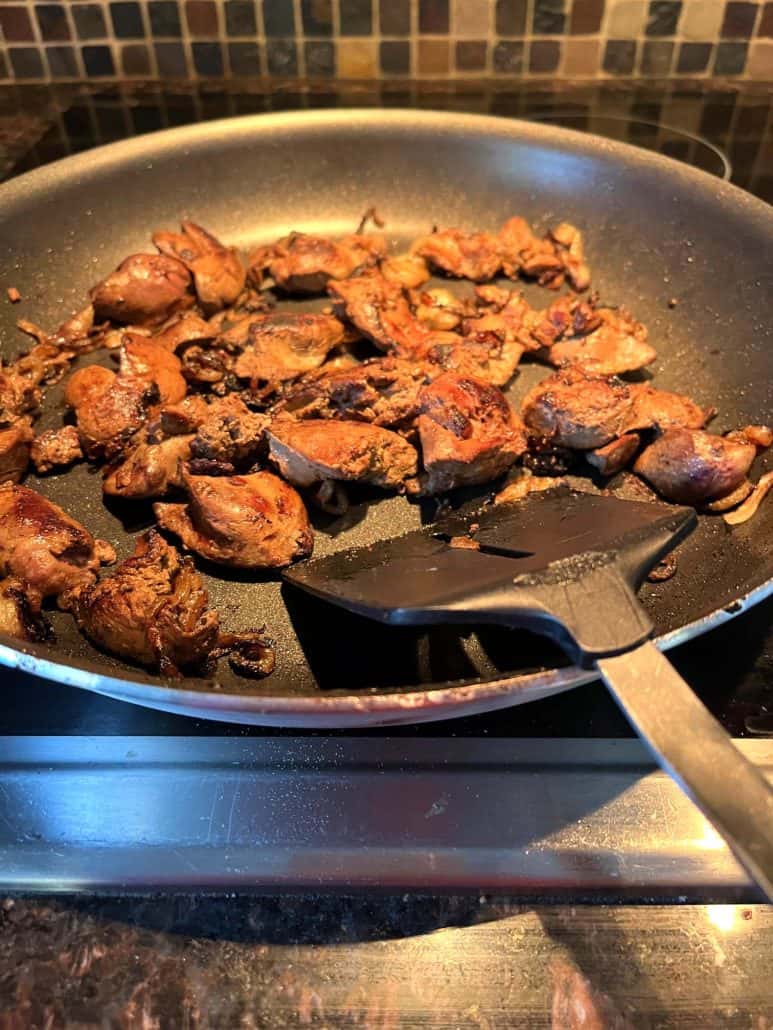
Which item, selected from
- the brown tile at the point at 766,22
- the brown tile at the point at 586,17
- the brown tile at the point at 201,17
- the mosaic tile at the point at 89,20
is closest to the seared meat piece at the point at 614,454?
the brown tile at the point at 586,17

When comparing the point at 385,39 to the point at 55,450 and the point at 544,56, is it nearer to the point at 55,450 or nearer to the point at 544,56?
the point at 544,56

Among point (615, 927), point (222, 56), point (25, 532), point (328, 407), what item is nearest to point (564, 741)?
point (615, 927)

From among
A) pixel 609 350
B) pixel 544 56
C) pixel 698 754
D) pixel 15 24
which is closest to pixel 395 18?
pixel 544 56

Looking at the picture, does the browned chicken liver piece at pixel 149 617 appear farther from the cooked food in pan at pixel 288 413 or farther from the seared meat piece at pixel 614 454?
the seared meat piece at pixel 614 454

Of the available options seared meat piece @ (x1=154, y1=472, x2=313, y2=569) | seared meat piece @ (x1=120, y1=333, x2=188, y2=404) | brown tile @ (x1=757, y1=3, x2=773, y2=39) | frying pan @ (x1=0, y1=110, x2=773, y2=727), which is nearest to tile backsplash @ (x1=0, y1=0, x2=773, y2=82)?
brown tile @ (x1=757, y1=3, x2=773, y2=39)

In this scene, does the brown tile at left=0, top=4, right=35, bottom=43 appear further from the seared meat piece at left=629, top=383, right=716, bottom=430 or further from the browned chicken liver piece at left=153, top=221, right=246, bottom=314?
the seared meat piece at left=629, top=383, right=716, bottom=430

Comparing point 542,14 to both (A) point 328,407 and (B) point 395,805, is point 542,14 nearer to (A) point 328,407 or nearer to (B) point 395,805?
(A) point 328,407

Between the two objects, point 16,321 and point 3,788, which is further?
point 16,321
